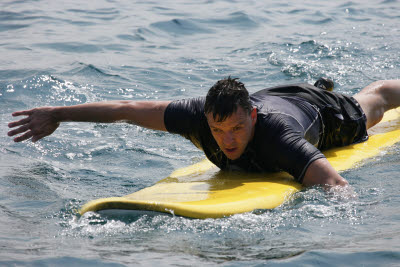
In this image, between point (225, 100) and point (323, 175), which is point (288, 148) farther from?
point (225, 100)

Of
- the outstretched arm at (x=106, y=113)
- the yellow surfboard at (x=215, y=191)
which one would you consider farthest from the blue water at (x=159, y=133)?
the outstretched arm at (x=106, y=113)

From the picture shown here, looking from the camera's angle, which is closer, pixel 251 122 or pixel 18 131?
pixel 251 122

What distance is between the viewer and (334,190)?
3758mm

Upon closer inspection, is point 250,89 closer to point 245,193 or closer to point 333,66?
point 333,66

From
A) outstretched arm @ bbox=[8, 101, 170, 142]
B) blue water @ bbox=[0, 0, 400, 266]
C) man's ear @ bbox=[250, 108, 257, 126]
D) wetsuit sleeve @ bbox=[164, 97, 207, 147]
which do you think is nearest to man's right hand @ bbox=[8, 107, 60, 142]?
outstretched arm @ bbox=[8, 101, 170, 142]

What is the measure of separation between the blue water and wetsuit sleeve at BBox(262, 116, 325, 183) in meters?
0.21

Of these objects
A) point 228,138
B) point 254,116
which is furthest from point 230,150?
point 254,116

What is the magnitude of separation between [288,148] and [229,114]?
0.47 meters

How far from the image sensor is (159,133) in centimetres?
585

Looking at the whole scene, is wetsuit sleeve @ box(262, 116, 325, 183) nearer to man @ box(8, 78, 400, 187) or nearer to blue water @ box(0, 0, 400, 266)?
man @ box(8, 78, 400, 187)

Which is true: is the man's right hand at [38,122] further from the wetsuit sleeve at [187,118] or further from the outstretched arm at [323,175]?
the outstretched arm at [323,175]

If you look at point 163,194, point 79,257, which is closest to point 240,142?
point 163,194

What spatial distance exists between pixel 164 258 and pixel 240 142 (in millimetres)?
1315

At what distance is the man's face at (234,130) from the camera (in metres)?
3.84
